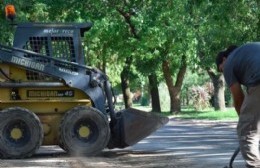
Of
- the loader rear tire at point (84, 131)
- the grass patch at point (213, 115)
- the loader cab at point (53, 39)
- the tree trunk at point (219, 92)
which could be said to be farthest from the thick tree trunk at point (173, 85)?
A: the loader rear tire at point (84, 131)

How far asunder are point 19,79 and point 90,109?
1.65m

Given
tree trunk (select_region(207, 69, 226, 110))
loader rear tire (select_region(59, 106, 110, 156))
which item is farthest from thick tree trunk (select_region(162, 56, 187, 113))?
loader rear tire (select_region(59, 106, 110, 156))

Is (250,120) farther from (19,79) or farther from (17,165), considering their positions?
(19,79)

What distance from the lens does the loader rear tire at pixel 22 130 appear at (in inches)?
512

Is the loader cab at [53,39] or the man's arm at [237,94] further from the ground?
the loader cab at [53,39]

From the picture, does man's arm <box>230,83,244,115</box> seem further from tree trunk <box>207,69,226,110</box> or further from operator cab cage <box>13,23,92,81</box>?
tree trunk <box>207,69,226,110</box>

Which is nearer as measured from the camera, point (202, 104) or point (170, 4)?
point (170, 4)

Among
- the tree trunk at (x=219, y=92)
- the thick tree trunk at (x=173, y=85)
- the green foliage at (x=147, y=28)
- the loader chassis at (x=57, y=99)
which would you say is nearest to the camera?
the loader chassis at (x=57, y=99)

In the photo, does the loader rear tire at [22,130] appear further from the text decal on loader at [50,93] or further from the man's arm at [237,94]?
the man's arm at [237,94]

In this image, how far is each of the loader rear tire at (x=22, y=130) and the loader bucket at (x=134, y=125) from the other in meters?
1.69

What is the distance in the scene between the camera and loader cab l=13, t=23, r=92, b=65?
1368cm

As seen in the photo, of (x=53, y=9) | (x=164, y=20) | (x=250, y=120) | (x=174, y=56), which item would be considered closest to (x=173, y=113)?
(x=174, y=56)

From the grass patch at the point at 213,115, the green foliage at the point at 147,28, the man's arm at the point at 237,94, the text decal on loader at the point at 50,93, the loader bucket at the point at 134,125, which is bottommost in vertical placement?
the grass patch at the point at 213,115

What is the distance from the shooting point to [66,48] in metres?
14.0
